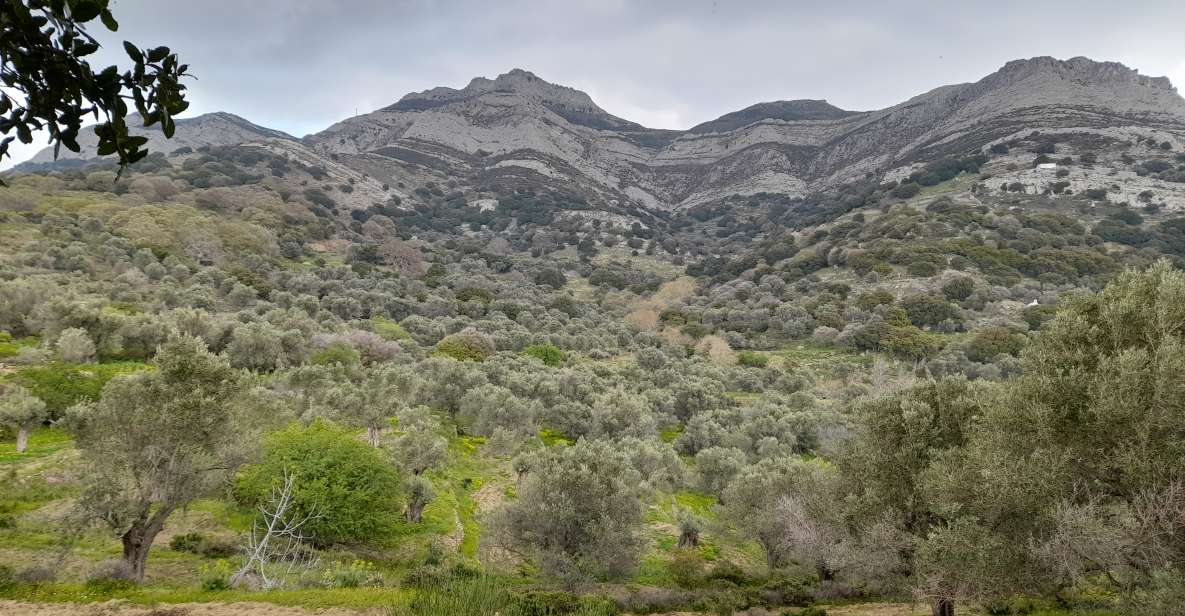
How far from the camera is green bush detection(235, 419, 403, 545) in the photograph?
22516 millimetres

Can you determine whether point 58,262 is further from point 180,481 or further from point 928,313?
point 928,313

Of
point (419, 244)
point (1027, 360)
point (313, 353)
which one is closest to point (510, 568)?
point (1027, 360)

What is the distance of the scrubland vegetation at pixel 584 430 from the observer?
12.2 metres

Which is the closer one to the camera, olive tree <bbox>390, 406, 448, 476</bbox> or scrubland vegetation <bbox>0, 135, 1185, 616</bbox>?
scrubland vegetation <bbox>0, 135, 1185, 616</bbox>

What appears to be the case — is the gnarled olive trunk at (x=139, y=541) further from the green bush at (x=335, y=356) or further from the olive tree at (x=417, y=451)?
the green bush at (x=335, y=356)

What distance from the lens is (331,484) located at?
23.3m

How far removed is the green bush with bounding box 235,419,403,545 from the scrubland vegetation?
0.16 m

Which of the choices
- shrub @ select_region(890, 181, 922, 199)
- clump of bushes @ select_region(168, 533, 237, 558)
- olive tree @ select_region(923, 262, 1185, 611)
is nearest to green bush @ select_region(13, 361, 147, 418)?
clump of bushes @ select_region(168, 533, 237, 558)

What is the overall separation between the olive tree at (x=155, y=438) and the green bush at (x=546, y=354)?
4375 cm

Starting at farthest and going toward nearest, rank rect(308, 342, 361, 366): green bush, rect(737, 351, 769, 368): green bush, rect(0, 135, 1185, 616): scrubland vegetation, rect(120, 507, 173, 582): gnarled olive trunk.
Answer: rect(737, 351, 769, 368): green bush, rect(308, 342, 361, 366): green bush, rect(120, 507, 173, 582): gnarled olive trunk, rect(0, 135, 1185, 616): scrubland vegetation

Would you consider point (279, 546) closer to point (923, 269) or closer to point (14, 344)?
point (14, 344)

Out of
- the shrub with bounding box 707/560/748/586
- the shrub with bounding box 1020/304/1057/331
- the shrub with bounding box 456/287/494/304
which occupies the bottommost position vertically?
the shrub with bounding box 707/560/748/586

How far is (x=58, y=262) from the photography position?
61219 millimetres

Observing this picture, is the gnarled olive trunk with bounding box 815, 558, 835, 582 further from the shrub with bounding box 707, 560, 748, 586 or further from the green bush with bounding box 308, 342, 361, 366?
the green bush with bounding box 308, 342, 361, 366
